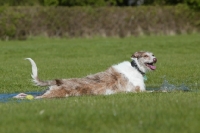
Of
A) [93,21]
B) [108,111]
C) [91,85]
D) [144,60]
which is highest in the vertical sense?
[108,111]

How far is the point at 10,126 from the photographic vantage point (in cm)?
944

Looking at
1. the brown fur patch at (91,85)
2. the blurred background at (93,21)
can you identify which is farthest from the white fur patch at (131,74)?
the blurred background at (93,21)

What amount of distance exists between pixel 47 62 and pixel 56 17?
57.9 ft

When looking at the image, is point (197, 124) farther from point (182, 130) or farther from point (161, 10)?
point (161, 10)

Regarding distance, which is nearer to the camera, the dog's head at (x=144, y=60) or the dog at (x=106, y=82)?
the dog at (x=106, y=82)

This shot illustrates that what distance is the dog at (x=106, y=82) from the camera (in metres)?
14.3

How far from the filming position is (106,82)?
14.7 m

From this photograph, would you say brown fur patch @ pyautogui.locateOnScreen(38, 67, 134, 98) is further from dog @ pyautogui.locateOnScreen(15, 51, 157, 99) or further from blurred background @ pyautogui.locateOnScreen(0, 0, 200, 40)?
blurred background @ pyautogui.locateOnScreen(0, 0, 200, 40)

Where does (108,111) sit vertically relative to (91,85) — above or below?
above

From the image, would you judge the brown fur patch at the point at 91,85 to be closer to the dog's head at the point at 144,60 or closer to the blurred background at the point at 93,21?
the dog's head at the point at 144,60

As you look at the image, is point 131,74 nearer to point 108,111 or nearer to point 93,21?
point 108,111

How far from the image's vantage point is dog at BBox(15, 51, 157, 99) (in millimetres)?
14297

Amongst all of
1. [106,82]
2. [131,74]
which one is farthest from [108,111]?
[131,74]

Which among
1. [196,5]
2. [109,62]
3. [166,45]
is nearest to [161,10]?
[196,5]
